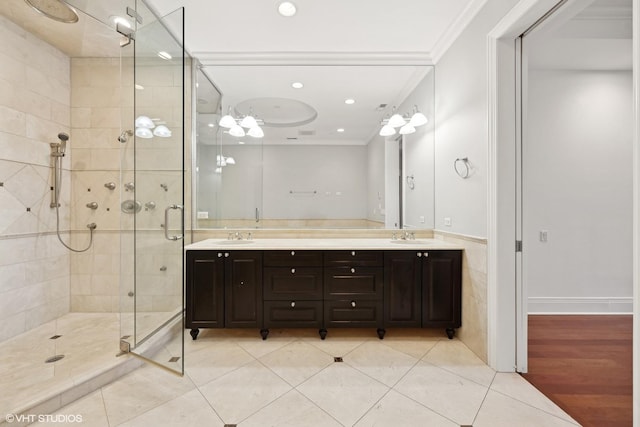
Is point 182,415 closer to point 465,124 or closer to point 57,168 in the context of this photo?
point 57,168

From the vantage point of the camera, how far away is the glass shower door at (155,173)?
2033 millimetres

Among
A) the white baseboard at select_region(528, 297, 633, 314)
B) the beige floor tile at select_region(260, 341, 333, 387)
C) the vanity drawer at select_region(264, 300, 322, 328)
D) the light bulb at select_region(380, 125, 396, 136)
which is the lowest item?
the beige floor tile at select_region(260, 341, 333, 387)

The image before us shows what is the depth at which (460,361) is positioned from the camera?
2152 millimetres

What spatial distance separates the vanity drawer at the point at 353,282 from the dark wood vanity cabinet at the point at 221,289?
2.09 ft

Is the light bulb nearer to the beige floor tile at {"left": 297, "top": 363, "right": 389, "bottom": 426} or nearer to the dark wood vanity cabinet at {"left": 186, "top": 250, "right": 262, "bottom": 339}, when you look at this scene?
the dark wood vanity cabinet at {"left": 186, "top": 250, "right": 262, "bottom": 339}

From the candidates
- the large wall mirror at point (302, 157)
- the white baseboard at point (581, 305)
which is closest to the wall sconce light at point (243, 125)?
the large wall mirror at point (302, 157)

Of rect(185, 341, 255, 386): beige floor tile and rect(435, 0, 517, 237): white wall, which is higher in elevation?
rect(435, 0, 517, 237): white wall

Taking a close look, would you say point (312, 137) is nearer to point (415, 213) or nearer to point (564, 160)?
point (415, 213)

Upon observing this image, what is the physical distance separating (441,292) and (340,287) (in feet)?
2.99

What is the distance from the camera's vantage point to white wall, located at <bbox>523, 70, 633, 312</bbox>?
3.00 m

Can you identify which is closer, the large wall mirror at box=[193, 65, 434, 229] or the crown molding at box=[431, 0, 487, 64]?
the crown molding at box=[431, 0, 487, 64]

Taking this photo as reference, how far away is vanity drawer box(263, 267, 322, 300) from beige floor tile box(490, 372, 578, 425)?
1.43 meters

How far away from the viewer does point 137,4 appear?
A: 204cm

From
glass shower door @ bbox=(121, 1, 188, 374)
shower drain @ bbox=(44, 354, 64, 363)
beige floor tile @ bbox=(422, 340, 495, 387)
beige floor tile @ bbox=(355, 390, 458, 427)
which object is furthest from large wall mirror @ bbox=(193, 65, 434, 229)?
beige floor tile @ bbox=(355, 390, 458, 427)
